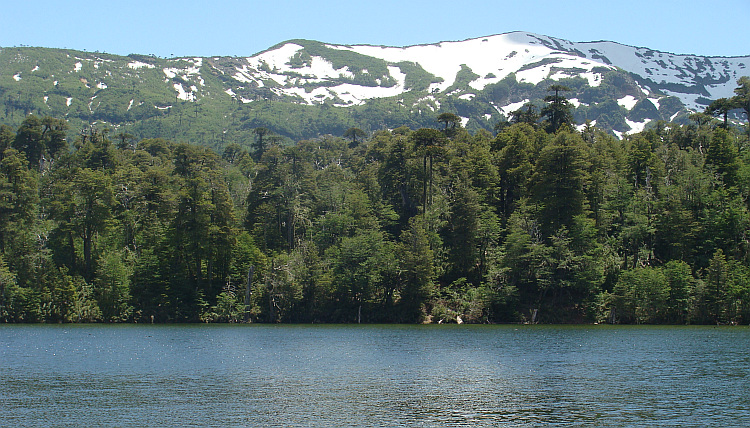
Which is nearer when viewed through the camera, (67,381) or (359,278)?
(67,381)

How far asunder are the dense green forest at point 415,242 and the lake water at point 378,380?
17867mm

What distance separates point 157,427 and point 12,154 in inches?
3718

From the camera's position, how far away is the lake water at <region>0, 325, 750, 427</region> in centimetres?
2786

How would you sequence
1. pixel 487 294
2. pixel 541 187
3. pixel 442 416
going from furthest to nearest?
pixel 541 187
pixel 487 294
pixel 442 416

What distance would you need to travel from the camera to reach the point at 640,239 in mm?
84812

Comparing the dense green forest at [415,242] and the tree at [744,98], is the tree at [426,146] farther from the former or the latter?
the tree at [744,98]

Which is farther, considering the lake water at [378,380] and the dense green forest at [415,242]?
the dense green forest at [415,242]

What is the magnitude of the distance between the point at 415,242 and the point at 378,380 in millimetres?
46670

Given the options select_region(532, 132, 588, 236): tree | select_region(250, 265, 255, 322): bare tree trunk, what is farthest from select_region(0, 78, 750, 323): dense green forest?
select_region(250, 265, 255, 322): bare tree trunk

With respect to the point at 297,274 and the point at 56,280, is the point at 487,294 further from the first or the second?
the point at 56,280

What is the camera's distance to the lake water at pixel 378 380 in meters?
27.9

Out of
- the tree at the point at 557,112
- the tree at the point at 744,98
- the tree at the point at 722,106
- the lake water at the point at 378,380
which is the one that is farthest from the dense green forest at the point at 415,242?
the lake water at the point at 378,380

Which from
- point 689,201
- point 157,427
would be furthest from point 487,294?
point 157,427

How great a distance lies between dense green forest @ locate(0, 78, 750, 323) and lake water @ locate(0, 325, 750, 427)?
17.9 meters
